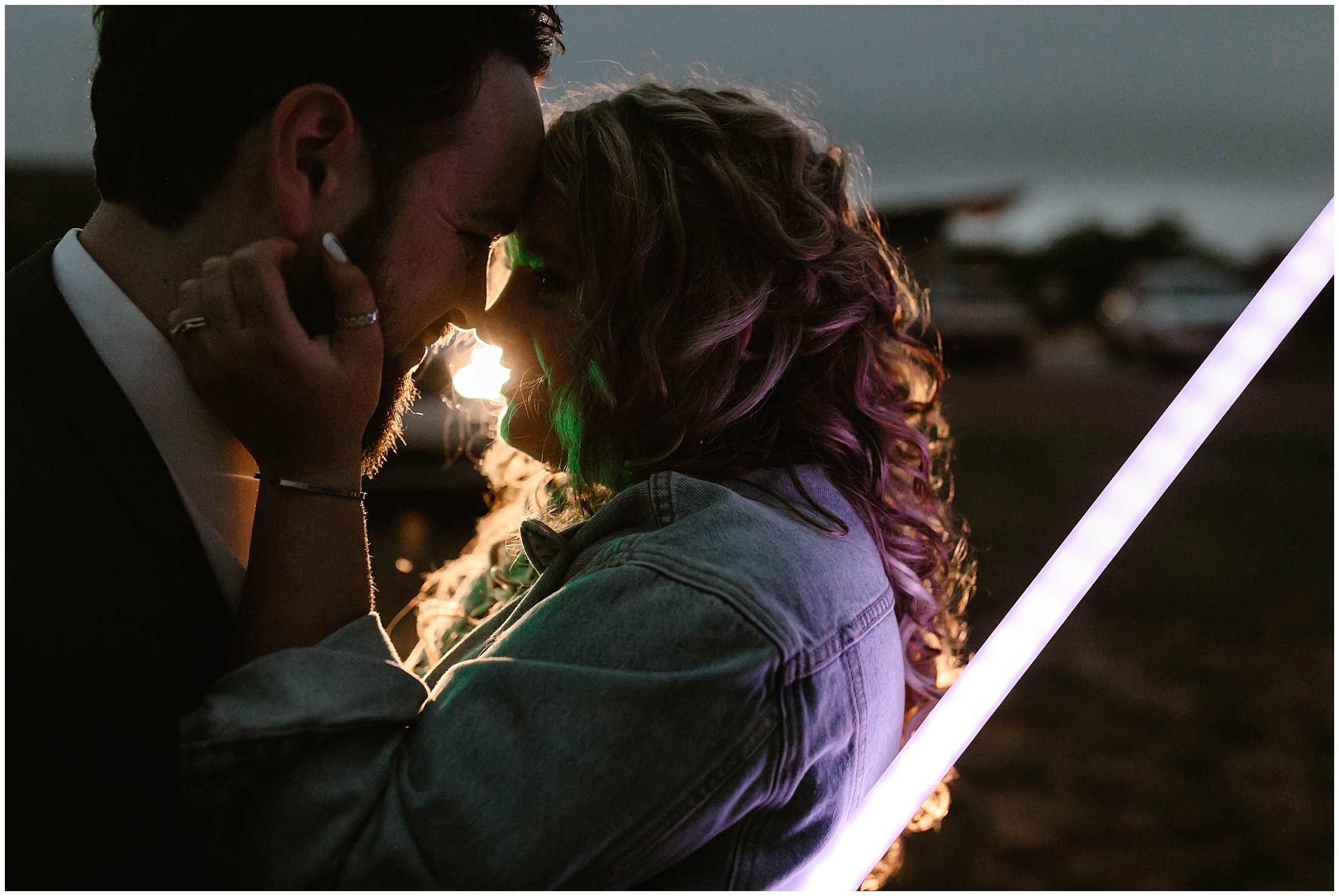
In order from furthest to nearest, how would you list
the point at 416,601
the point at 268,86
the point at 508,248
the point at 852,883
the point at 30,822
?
1. the point at 416,601
2. the point at 508,248
3. the point at 268,86
4. the point at 852,883
5. the point at 30,822

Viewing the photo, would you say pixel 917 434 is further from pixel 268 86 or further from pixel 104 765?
pixel 104 765

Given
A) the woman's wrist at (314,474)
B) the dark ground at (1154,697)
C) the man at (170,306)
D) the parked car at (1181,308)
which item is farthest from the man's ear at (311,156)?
the parked car at (1181,308)

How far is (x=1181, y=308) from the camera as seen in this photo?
22.3m

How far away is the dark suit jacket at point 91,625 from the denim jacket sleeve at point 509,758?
75 millimetres

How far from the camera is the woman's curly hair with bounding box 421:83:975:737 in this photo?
1.85 metres

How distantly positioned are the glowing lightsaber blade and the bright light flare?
1.26 meters

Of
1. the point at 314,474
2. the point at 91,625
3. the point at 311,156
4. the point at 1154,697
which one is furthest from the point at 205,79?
the point at 1154,697

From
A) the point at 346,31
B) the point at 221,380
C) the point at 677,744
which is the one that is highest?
the point at 346,31

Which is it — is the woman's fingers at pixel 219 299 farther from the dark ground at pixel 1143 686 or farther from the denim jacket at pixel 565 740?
the dark ground at pixel 1143 686

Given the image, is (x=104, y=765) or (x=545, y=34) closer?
(x=104, y=765)

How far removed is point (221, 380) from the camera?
1.47m

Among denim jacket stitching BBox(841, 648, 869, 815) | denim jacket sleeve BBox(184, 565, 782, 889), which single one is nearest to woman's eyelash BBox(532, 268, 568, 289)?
denim jacket sleeve BBox(184, 565, 782, 889)

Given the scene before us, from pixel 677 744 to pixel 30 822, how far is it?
2.81 feet

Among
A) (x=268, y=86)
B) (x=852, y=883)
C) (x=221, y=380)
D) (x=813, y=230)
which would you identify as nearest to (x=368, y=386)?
(x=221, y=380)
